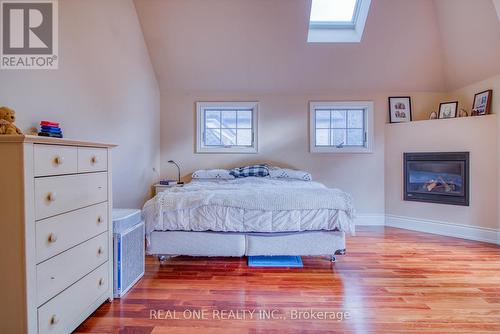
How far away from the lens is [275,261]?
101 inches

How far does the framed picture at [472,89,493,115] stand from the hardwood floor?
67.3 inches

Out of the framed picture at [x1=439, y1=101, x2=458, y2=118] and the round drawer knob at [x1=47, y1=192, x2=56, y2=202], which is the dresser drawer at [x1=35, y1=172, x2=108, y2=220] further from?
the framed picture at [x1=439, y1=101, x2=458, y2=118]

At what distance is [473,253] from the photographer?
2818 mm

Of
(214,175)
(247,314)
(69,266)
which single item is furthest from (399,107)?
(69,266)

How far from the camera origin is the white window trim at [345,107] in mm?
4117

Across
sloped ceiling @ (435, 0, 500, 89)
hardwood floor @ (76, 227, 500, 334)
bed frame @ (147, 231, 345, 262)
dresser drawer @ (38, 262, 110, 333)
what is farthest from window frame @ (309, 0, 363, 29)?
dresser drawer @ (38, 262, 110, 333)

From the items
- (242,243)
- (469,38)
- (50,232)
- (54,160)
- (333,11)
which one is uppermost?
(333,11)

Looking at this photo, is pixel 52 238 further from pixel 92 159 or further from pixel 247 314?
pixel 247 314

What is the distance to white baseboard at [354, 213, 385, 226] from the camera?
410 cm

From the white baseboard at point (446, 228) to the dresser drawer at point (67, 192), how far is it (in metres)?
3.85

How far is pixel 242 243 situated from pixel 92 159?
4.61 feet

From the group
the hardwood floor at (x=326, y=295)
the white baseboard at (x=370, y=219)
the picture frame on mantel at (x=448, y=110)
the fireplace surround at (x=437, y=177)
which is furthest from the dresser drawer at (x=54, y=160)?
the picture frame on mantel at (x=448, y=110)

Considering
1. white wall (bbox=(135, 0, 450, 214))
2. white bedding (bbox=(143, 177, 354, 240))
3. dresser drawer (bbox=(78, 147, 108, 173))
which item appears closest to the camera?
dresser drawer (bbox=(78, 147, 108, 173))

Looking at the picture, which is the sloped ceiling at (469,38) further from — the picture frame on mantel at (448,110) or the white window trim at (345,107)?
the white window trim at (345,107)
